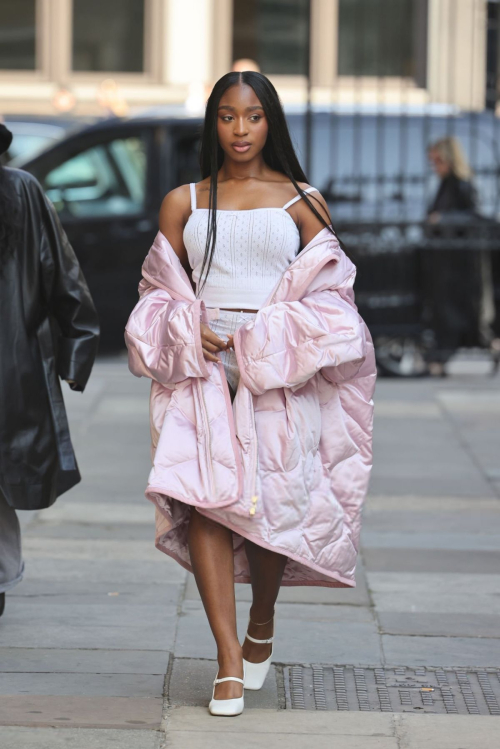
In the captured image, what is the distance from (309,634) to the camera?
169 inches

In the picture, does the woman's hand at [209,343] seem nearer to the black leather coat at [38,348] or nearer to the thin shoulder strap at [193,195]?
the thin shoulder strap at [193,195]

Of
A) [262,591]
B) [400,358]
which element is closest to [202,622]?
[262,591]

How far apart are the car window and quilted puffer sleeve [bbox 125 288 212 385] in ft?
23.2

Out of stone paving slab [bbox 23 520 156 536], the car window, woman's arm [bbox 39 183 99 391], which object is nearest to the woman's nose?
woman's arm [bbox 39 183 99 391]

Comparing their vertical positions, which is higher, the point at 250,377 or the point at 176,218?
the point at 176,218

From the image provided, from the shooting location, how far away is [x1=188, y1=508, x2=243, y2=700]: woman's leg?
3.54 m

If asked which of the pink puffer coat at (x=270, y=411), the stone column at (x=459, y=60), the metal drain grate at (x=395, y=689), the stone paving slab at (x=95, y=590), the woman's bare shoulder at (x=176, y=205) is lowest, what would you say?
the stone paving slab at (x=95, y=590)

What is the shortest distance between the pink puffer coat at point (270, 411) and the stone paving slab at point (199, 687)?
371 millimetres

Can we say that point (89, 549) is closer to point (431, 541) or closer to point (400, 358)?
point (431, 541)

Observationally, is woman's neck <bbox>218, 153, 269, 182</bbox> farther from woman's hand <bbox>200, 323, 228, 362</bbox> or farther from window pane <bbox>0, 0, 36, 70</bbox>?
window pane <bbox>0, 0, 36, 70</bbox>

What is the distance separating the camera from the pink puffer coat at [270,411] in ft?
11.6

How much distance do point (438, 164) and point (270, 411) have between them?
6844 millimetres

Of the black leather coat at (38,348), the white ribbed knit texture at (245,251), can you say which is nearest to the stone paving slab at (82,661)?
the black leather coat at (38,348)

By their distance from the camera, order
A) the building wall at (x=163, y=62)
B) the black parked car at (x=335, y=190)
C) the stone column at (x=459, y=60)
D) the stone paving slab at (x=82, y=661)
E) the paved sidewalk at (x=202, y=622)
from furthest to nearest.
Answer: the building wall at (x=163, y=62)
the stone column at (x=459, y=60)
the black parked car at (x=335, y=190)
the stone paving slab at (x=82, y=661)
the paved sidewalk at (x=202, y=622)
